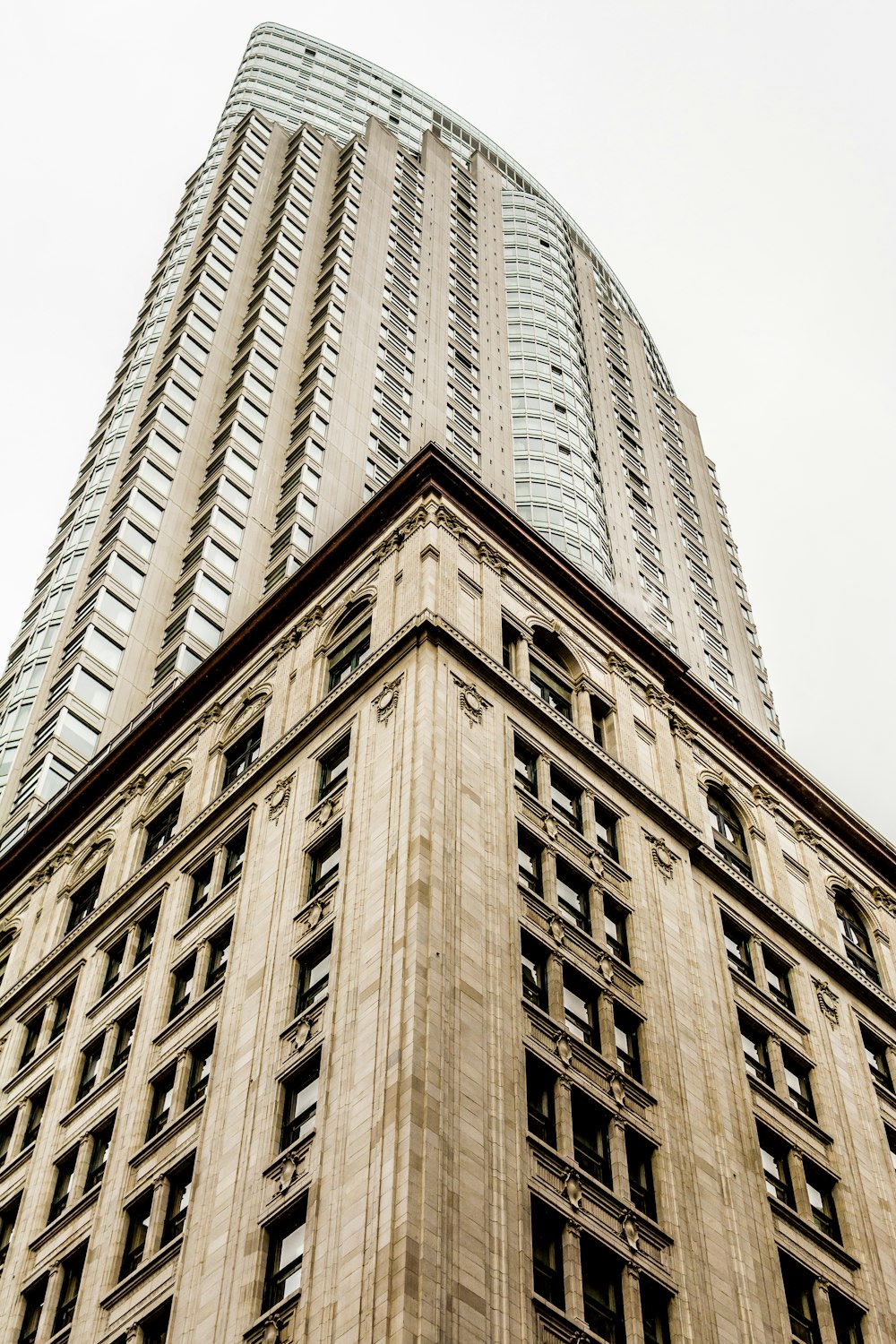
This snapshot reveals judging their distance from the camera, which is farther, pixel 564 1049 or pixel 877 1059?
pixel 877 1059

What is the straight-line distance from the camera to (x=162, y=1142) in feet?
134

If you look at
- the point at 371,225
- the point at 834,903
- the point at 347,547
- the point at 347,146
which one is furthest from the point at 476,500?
the point at 347,146

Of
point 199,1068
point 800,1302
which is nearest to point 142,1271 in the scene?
point 199,1068

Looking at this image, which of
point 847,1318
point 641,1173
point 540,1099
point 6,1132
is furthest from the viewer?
point 6,1132

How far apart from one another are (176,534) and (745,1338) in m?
52.0

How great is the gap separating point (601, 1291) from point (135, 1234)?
37.2ft

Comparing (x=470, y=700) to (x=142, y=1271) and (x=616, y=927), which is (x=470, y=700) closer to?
(x=616, y=927)

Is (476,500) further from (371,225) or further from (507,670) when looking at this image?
(371,225)

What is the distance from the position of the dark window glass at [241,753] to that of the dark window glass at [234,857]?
371 cm

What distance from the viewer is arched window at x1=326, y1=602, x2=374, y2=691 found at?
2082 inches

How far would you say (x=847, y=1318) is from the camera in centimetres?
4047

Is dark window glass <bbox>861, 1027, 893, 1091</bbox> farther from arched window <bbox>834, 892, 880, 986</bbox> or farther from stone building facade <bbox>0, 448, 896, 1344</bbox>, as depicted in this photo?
arched window <bbox>834, 892, 880, 986</bbox>

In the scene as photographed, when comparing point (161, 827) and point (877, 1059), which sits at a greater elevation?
point (161, 827)

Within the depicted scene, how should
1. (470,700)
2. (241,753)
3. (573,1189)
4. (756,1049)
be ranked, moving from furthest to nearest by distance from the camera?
1. (241,753)
2. (470,700)
3. (756,1049)
4. (573,1189)
